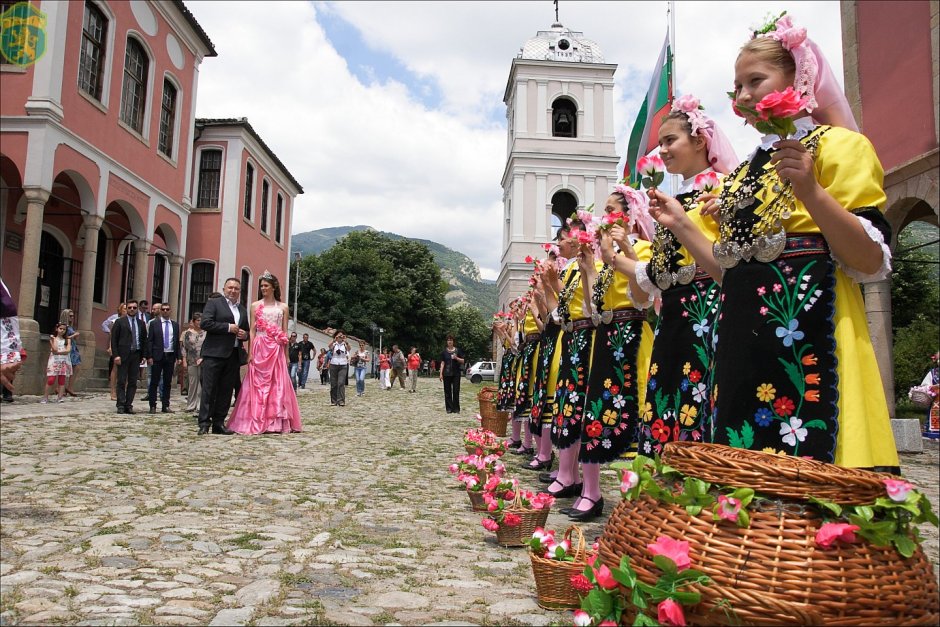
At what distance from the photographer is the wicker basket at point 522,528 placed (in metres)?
4.04

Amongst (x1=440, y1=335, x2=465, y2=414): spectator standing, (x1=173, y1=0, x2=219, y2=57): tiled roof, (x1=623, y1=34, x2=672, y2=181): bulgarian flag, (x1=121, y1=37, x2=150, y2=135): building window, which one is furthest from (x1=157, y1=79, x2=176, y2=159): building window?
(x1=623, y1=34, x2=672, y2=181): bulgarian flag

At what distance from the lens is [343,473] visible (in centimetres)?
653

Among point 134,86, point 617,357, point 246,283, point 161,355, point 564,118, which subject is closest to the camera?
point 617,357

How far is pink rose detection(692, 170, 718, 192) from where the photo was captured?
3041 mm

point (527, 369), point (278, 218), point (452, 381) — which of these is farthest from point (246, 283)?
point (527, 369)

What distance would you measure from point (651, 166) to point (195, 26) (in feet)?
71.9

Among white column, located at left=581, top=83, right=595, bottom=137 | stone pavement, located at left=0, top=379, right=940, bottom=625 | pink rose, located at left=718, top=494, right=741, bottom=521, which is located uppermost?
white column, located at left=581, top=83, right=595, bottom=137

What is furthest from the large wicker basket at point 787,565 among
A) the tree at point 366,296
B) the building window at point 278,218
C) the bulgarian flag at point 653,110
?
the tree at point 366,296

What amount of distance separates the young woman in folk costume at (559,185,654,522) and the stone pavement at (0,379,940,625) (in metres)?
0.60

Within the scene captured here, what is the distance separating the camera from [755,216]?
231 cm

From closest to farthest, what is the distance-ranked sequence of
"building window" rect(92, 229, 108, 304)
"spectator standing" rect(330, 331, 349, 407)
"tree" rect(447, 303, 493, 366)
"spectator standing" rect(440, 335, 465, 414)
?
"spectator standing" rect(440, 335, 465, 414) → "spectator standing" rect(330, 331, 349, 407) → "building window" rect(92, 229, 108, 304) → "tree" rect(447, 303, 493, 366)

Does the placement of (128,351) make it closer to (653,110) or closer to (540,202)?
(653,110)

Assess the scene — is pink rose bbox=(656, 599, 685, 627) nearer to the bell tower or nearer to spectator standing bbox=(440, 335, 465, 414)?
spectator standing bbox=(440, 335, 465, 414)

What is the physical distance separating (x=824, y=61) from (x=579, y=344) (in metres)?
2.85
